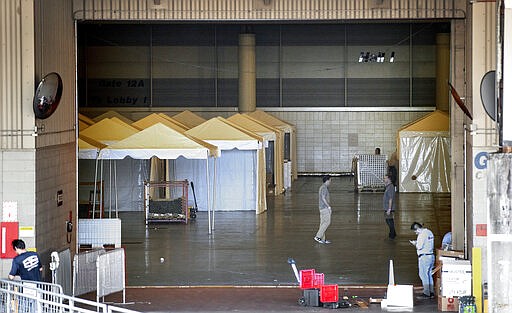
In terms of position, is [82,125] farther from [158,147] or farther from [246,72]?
[246,72]

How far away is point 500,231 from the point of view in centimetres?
1234

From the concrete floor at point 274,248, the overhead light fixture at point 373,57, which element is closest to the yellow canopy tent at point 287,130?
the overhead light fixture at point 373,57

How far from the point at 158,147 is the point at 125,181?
17.0 ft

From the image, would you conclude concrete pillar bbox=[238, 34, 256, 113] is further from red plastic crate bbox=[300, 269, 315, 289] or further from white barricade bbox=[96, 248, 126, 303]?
red plastic crate bbox=[300, 269, 315, 289]

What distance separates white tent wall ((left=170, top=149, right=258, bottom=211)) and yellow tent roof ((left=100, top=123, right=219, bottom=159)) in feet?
13.0

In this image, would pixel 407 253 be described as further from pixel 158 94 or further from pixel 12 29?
pixel 158 94

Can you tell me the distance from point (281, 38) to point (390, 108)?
5550 mm

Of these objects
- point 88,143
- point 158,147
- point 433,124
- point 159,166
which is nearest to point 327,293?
point 158,147

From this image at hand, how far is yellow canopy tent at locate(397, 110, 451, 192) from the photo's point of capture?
3622cm

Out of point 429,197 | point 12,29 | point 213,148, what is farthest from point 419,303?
point 429,197

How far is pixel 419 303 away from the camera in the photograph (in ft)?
56.2

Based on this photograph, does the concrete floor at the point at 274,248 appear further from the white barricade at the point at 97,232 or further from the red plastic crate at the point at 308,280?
the white barricade at the point at 97,232

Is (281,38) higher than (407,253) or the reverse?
higher

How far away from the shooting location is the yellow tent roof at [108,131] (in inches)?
1145
